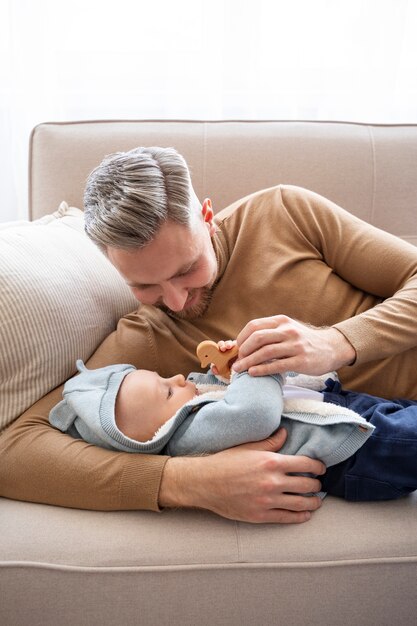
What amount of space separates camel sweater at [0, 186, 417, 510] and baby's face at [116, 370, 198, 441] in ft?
0.45

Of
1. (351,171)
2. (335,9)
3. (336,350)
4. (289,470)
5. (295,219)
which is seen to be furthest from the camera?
(335,9)

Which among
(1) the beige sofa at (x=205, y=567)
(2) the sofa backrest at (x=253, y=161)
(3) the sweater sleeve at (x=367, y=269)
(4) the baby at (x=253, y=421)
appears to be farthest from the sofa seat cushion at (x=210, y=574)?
(2) the sofa backrest at (x=253, y=161)

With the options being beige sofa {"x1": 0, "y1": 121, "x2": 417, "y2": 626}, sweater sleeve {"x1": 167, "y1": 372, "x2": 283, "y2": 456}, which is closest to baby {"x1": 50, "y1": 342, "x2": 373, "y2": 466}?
sweater sleeve {"x1": 167, "y1": 372, "x2": 283, "y2": 456}

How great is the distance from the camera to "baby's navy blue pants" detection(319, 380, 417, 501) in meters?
1.05

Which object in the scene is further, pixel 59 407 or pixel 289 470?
pixel 59 407

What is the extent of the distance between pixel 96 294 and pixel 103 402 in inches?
14.0

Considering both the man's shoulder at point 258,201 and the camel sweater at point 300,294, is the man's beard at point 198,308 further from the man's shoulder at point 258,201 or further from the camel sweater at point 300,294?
the man's shoulder at point 258,201

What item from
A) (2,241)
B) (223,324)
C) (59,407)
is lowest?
(59,407)

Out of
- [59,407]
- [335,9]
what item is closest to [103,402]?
[59,407]

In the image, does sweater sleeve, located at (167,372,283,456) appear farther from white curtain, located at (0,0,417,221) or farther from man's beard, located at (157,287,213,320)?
white curtain, located at (0,0,417,221)

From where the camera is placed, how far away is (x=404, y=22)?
2.08 metres

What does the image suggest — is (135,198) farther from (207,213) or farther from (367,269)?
(367,269)

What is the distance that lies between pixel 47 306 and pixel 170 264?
299 millimetres

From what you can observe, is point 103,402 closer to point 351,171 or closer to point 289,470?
point 289,470
